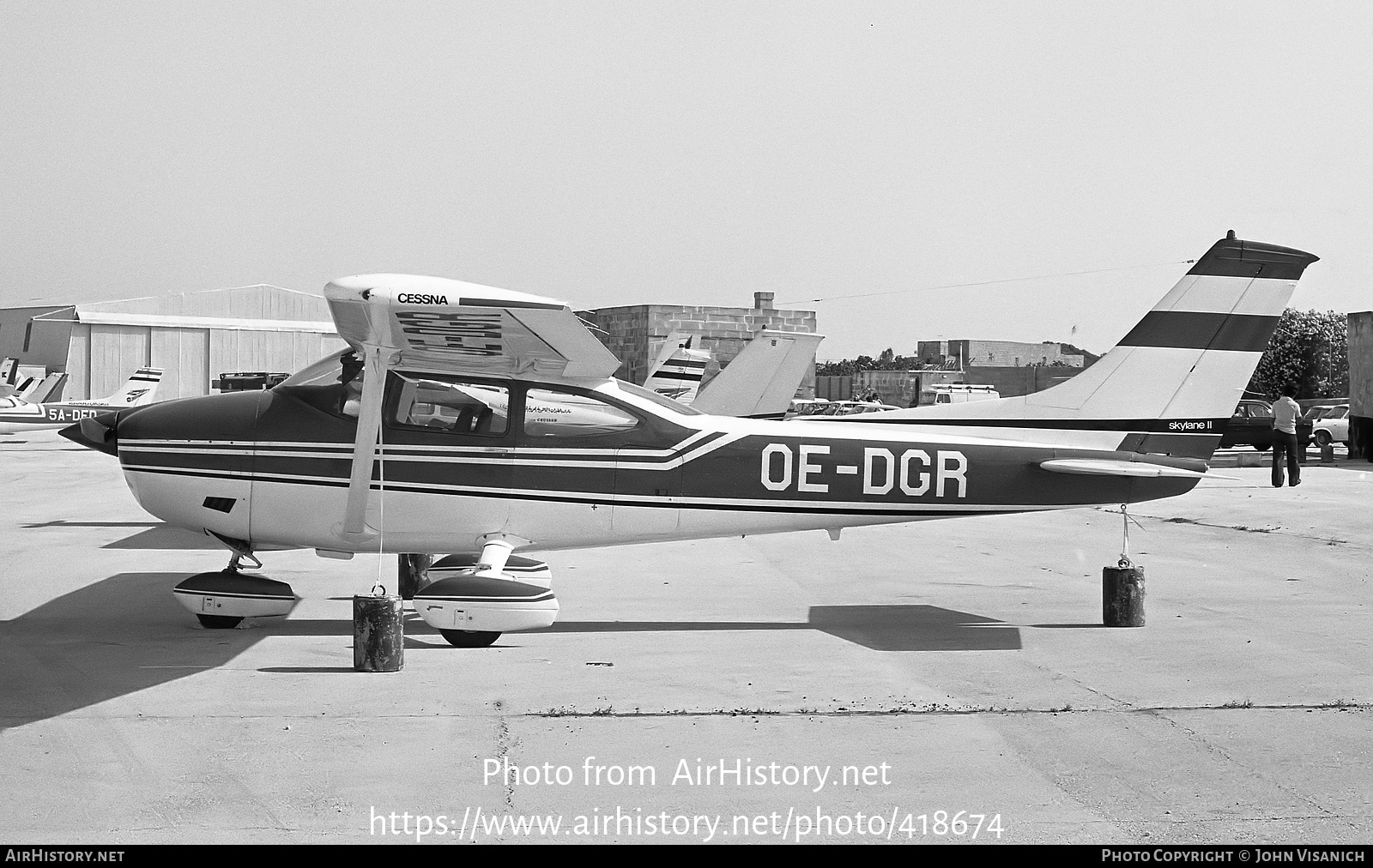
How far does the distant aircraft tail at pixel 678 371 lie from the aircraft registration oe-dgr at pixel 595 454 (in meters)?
16.8

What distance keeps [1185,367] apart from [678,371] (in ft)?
58.8

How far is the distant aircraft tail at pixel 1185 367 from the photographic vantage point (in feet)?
26.7

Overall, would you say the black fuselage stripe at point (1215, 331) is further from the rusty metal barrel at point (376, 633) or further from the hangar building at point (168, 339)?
the hangar building at point (168, 339)

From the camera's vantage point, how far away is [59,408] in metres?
38.3

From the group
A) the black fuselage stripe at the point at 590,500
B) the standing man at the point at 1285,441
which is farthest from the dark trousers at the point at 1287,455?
the black fuselage stripe at the point at 590,500

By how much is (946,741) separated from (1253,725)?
1.57 metres

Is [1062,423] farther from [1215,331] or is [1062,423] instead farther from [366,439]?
[366,439]

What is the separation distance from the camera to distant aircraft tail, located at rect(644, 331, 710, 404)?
83.1ft

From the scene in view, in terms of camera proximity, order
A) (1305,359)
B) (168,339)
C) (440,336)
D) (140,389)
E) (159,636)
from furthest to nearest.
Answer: (1305,359)
(168,339)
(140,389)
(159,636)
(440,336)

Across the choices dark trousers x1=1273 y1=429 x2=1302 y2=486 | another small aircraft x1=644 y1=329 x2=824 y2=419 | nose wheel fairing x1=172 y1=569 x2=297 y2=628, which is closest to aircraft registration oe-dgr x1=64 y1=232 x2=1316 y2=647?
nose wheel fairing x1=172 y1=569 x2=297 y2=628

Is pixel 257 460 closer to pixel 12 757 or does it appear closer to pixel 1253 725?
pixel 12 757

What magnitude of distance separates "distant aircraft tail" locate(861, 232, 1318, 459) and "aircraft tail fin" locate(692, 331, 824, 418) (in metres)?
8.86

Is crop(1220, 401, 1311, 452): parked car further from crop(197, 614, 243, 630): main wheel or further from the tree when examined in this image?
the tree

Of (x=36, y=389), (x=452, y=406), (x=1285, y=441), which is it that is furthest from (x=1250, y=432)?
(x=36, y=389)
